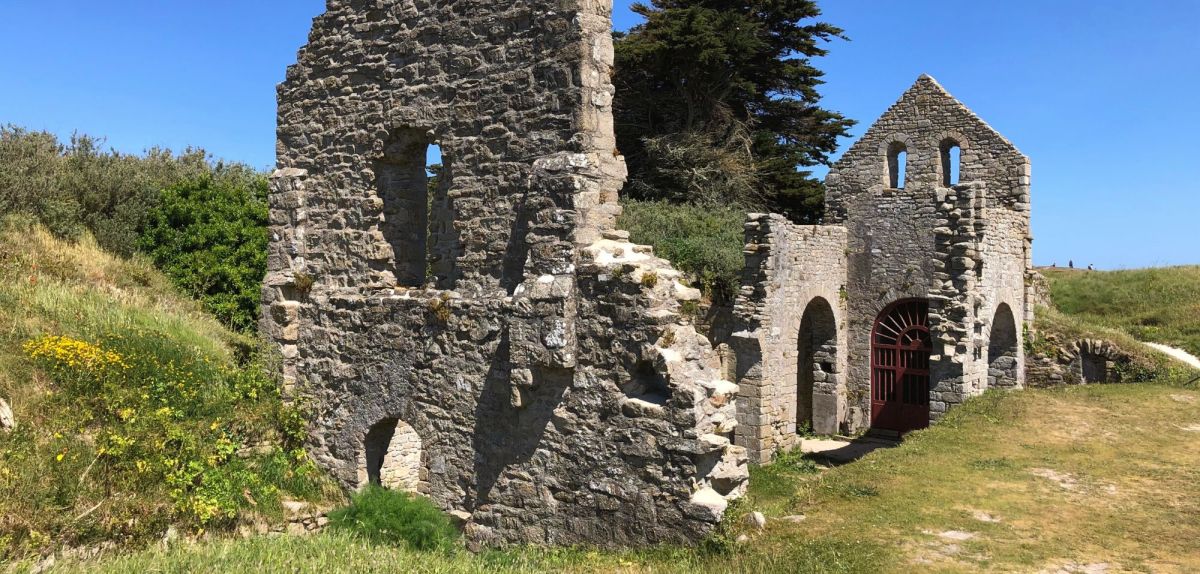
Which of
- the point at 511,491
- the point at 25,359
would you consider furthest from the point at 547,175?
the point at 25,359

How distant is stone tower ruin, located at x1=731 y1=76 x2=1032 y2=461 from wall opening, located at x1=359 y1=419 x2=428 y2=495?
20.9 feet

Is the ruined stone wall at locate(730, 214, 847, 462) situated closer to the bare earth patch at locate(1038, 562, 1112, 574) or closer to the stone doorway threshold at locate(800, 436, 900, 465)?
the stone doorway threshold at locate(800, 436, 900, 465)

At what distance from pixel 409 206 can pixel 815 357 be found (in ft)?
38.8

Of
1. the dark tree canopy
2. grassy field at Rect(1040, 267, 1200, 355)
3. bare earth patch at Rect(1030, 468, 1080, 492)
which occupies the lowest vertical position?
bare earth patch at Rect(1030, 468, 1080, 492)

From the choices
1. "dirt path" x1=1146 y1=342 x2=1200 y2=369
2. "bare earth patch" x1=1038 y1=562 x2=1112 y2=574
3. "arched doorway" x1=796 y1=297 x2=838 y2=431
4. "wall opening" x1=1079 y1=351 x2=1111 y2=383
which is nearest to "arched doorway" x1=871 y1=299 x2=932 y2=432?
"arched doorway" x1=796 y1=297 x2=838 y2=431

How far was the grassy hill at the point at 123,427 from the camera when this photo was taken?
23.3 ft

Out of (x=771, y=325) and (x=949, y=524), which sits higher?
(x=771, y=325)

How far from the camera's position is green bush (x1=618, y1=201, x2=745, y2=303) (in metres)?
18.1

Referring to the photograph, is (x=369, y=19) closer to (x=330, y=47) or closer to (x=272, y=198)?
(x=330, y=47)

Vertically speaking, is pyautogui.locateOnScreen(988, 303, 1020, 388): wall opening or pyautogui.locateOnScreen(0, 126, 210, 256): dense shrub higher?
pyautogui.locateOnScreen(0, 126, 210, 256): dense shrub

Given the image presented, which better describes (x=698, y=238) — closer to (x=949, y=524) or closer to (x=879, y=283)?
(x=879, y=283)

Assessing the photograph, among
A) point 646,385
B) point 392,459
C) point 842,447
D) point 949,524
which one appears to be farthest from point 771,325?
point 646,385

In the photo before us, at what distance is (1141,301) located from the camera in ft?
74.8

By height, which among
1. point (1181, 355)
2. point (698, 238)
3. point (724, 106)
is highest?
point (724, 106)
